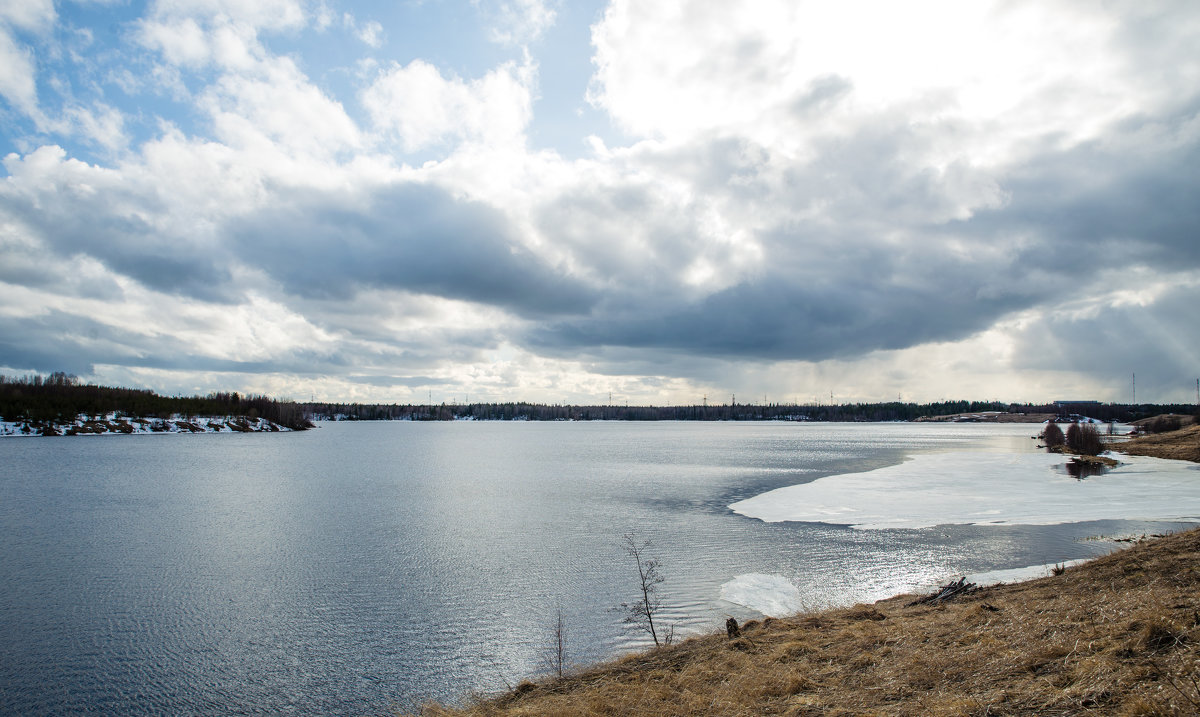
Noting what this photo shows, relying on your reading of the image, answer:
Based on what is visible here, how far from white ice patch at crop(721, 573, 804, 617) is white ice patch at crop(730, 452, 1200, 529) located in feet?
34.2

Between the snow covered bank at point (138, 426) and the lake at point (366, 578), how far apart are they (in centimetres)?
9411

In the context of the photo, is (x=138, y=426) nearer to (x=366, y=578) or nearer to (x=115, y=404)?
(x=115, y=404)

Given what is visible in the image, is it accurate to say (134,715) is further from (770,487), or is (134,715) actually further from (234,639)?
(770,487)

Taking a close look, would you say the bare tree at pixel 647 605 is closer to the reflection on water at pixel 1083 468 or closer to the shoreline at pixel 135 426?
the reflection on water at pixel 1083 468

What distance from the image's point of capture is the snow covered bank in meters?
110

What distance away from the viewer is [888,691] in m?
8.28

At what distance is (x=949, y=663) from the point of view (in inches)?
351

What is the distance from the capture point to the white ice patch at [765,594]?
1575 cm

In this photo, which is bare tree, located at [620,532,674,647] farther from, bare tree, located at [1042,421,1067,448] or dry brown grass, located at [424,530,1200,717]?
bare tree, located at [1042,421,1067,448]

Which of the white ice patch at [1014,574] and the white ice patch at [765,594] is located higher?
the white ice patch at [1014,574]

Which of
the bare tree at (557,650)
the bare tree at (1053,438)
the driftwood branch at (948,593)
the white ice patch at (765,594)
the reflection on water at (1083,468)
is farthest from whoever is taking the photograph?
the bare tree at (1053,438)

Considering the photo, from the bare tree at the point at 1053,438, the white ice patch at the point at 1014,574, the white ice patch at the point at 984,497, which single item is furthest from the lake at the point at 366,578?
the bare tree at the point at 1053,438

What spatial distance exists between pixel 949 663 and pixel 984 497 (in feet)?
102

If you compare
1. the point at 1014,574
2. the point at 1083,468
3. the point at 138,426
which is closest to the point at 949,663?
the point at 1014,574
